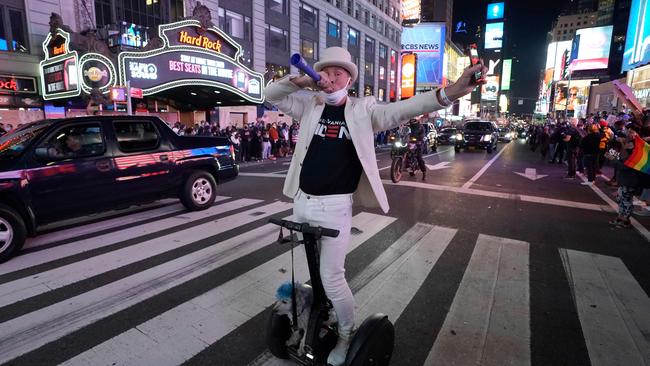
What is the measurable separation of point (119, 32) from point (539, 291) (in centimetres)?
1998

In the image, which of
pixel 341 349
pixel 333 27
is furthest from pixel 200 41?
pixel 333 27

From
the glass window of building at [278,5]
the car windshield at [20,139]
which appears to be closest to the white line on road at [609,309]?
the car windshield at [20,139]

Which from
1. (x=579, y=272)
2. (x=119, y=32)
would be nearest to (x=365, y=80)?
(x=119, y=32)

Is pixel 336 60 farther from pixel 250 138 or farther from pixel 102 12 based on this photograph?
pixel 102 12

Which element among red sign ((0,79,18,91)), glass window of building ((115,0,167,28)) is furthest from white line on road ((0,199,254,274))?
glass window of building ((115,0,167,28))

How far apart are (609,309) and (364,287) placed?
94.9 inches

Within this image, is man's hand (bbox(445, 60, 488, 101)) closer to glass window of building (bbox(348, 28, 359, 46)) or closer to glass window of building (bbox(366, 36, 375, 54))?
glass window of building (bbox(348, 28, 359, 46))

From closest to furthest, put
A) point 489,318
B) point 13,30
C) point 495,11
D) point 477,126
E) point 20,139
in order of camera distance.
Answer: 1. point 489,318
2. point 20,139
3. point 13,30
4. point 477,126
5. point 495,11

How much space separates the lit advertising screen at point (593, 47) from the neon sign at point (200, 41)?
52.9m

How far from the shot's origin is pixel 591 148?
37.9ft

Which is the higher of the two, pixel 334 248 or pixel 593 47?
pixel 593 47

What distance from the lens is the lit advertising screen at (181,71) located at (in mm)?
15539

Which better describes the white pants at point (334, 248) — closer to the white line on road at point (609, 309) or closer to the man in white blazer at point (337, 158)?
the man in white blazer at point (337, 158)

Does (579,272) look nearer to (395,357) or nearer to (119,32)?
(395,357)
